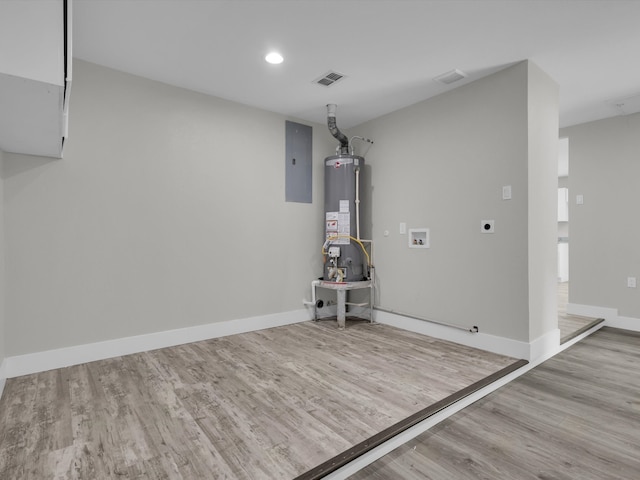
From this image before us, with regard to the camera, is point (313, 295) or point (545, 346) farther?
point (313, 295)

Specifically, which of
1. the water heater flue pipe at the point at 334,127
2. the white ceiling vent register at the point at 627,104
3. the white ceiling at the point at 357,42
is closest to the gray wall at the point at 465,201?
the white ceiling at the point at 357,42

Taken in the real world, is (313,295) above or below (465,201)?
below

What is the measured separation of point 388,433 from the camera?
181 cm

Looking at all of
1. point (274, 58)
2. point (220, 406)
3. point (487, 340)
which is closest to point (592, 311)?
point (487, 340)

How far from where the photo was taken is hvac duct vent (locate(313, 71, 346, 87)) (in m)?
3.14

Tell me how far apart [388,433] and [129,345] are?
8.05 ft

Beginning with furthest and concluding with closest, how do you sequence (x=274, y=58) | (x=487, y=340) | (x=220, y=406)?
(x=487, y=340)
(x=274, y=58)
(x=220, y=406)

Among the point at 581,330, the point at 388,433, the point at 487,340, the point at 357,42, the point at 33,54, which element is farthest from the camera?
the point at 581,330

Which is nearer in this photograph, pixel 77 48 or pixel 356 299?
pixel 77 48

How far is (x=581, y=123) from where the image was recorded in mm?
4438

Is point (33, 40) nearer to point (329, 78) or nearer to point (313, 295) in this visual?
point (329, 78)

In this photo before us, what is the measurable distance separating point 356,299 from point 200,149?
2.71m

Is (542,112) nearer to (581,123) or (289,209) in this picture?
(581,123)

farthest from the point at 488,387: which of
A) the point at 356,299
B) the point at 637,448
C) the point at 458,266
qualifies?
the point at 356,299
